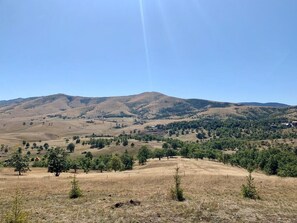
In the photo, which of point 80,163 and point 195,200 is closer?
point 195,200

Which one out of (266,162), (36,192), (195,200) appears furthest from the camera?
(266,162)

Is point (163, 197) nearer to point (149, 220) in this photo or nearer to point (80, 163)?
point (149, 220)

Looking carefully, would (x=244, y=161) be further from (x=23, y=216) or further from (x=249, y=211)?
(x=23, y=216)

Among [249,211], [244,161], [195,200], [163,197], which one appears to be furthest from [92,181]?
[244,161]

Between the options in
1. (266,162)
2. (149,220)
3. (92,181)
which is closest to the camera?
(149,220)

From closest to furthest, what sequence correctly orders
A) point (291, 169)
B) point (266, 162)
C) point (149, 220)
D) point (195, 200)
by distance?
1. point (149, 220)
2. point (195, 200)
3. point (291, 169)
4. point (266, 162)

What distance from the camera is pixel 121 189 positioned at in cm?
6038

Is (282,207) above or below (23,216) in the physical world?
below

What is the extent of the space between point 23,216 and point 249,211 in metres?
29.8

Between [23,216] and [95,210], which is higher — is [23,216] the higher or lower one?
the higher one

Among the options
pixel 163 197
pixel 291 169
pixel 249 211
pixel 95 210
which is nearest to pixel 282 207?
pixel 249 211

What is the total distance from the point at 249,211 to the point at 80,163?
13109 cm

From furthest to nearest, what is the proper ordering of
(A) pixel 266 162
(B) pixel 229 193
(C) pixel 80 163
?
(C) pixel 80 163 → (A) pixel 266 162 → (B) pixel 229 193

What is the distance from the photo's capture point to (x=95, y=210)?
43.8 metres
